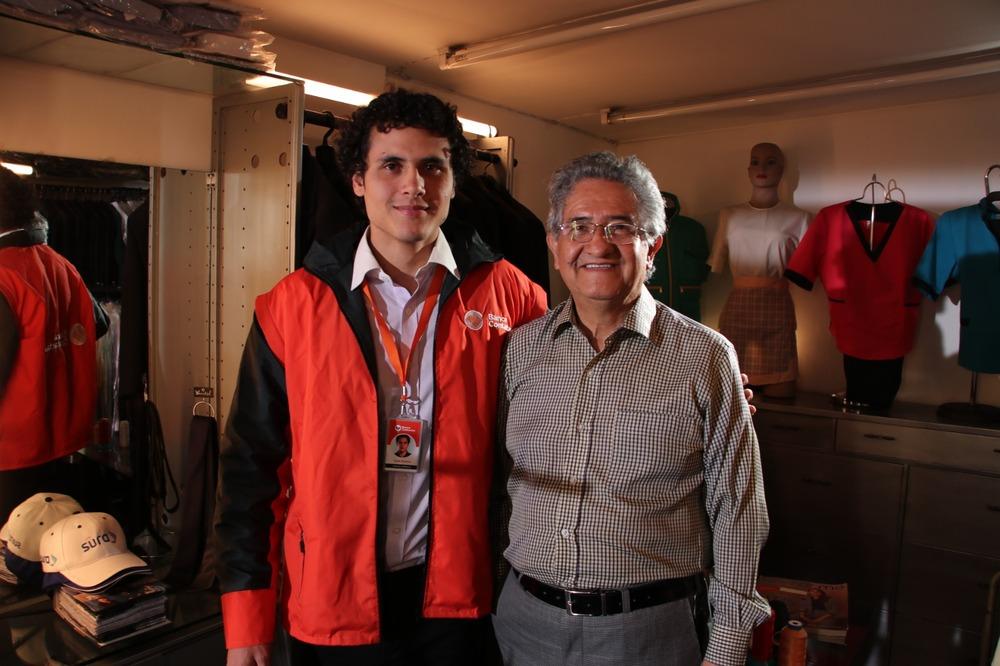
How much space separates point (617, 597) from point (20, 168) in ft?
6.06

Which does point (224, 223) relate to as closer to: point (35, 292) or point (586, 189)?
point (35, 292)

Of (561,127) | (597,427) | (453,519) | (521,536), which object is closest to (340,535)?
(453,519)

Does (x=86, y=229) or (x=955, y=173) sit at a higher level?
(x=955, y=173)

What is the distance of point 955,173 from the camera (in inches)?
148

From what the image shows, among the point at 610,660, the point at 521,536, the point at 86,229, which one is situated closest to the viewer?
the point at 610,660

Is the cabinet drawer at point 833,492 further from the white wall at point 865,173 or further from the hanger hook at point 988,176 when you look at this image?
the hanger hook at point 988,176

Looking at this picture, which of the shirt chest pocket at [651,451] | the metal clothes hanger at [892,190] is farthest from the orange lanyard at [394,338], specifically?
the metal clothes hanger at [892,190]

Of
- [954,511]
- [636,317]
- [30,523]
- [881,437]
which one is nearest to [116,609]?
[30,523]

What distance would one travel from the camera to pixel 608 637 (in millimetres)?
1392

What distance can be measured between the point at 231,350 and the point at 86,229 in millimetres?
560

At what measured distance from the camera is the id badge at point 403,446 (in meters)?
1.45

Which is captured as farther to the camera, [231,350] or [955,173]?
[955,173]

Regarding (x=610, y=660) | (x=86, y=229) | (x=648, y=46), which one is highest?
(x=648, y=46)

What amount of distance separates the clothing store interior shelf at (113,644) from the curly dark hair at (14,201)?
39.9 inches
